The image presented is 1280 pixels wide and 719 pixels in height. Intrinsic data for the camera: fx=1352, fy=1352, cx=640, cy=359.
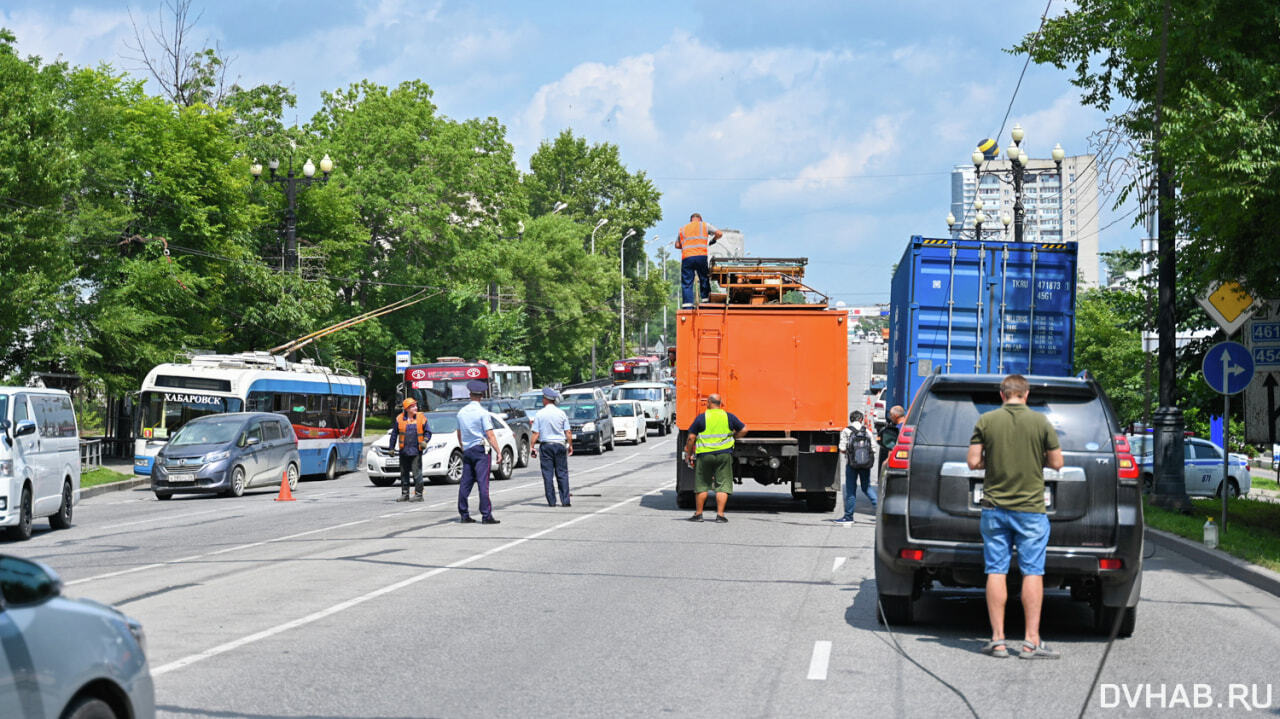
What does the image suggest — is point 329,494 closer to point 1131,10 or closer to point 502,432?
point 502,432

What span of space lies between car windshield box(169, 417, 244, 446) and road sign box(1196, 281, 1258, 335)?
61.6ft

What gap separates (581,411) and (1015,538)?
35.7m

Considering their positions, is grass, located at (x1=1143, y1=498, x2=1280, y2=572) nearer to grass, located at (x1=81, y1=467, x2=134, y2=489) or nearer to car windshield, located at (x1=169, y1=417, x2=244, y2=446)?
car windshield, located at (x1=169, y1=417, x2=244, y2=446)

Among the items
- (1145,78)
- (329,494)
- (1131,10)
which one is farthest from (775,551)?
(329,494)

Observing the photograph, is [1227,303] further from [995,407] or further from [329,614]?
[329,614]

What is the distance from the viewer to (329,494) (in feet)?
90.6

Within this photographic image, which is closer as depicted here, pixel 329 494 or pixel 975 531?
pixel 975 531

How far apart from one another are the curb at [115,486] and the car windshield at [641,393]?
2901 centimetres

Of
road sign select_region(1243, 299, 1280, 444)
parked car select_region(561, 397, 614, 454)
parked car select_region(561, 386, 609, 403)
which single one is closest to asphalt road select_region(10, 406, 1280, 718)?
road sign select_region(1243, 299, 1280, 444)

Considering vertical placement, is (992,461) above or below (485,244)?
below

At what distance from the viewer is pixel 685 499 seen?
2089 centimetres

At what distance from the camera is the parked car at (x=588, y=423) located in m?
43.4

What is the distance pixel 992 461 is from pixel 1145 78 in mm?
13102

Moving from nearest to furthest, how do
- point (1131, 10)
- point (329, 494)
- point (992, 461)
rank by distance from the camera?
point (992, 461), point (1131, 10), point (329, 494)
